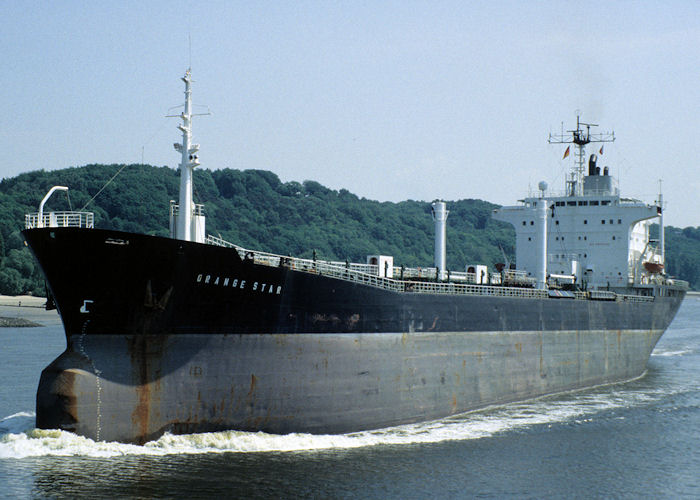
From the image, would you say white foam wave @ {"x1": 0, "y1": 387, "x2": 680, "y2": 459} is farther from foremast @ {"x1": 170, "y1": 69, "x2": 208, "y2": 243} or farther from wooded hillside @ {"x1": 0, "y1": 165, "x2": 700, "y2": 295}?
wooded hillside @ {"x1": 0, "y1": 165, "x2": 700, "y2": 295}

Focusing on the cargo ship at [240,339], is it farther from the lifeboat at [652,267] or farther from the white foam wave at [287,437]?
the lifeboat at [652,267]

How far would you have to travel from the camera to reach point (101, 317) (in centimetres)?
1662

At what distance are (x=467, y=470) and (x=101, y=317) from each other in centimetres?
888

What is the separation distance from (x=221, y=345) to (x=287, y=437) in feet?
8.90

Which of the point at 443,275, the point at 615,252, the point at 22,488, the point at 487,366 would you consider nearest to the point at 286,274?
the point at 22,488

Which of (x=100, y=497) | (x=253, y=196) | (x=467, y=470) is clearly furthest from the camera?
(x=253, y=196)

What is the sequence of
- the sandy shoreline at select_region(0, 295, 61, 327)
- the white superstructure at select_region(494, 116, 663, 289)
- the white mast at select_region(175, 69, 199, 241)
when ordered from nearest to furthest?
the white mast at select_region(175, 69, 199, 241) < the white superstructure at select_region(494, 116, 663, 289) < the sandy shoreline at select_region(0, 295, 61, 327)

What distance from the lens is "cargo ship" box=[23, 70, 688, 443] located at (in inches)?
648

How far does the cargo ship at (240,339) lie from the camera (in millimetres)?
16469

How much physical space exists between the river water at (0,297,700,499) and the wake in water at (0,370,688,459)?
0.10 feet

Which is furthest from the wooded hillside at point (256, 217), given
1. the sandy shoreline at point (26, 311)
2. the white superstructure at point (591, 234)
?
the white superstructure at point (591, 234)

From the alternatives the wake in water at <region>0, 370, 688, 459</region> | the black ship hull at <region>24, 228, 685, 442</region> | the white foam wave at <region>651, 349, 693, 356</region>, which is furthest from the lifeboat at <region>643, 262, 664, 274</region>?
the black ship hull at <region>24, 228, 685, 442</region>

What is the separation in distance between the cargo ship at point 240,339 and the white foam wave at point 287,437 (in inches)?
8.9

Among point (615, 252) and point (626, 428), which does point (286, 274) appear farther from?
point (615, 252)
